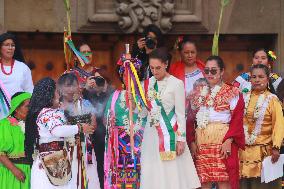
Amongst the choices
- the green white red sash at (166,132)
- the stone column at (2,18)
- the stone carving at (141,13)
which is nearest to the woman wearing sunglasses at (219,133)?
the green white red sash at (166,132)

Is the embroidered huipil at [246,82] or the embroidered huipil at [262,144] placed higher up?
the embroidered huipil at [246,82]

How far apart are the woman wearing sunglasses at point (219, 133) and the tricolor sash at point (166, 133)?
356 millimetres

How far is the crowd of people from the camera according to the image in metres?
9.52

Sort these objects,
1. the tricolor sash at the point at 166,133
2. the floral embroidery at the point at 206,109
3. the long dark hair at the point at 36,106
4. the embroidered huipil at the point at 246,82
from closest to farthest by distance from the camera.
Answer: the long dark hair at the point at 36,106
the tricolor sash at the point at 166,133
the floral embroidery at the point at 206,109
the embroidered huipil at the point at 246,82

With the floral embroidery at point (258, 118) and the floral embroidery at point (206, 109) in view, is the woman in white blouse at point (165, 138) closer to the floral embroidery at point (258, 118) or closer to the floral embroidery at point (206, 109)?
the floral embroidery at point (206, 109)

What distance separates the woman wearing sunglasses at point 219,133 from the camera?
1023 cm

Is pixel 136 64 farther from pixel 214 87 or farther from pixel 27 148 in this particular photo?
pixel 27 148

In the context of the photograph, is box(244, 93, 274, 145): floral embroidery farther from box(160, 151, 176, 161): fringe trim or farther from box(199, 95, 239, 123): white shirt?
box(160, 151, 176, 161): fringe trim

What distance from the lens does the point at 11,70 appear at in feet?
37.2

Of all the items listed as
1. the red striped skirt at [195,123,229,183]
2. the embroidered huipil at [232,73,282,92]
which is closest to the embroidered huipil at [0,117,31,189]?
the red striped skirt at [195,123,229,183]

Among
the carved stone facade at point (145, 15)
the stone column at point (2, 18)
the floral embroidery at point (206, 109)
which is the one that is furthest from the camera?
the carved stone facade at point (145, 15)

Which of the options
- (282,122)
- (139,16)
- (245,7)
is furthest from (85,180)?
(245,7)

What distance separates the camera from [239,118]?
→ 10.2m

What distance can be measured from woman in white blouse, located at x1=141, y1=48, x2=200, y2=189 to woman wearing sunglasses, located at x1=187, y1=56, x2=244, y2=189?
0.19m
